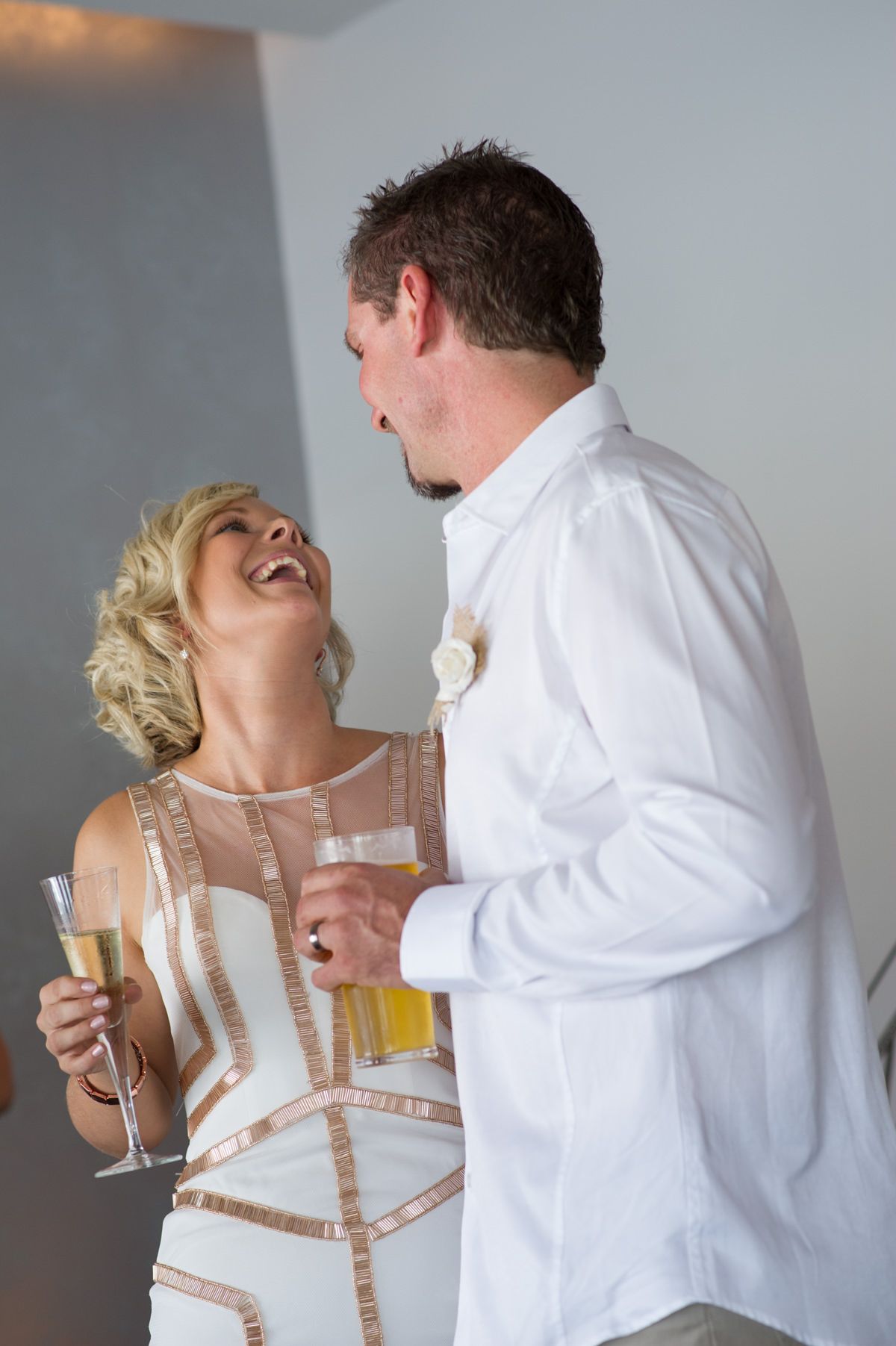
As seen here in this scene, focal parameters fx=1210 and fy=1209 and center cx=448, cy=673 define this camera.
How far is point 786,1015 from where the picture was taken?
1099 mm

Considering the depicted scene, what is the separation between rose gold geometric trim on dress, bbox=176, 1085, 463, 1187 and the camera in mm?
→ 1749

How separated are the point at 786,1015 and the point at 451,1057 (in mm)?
835

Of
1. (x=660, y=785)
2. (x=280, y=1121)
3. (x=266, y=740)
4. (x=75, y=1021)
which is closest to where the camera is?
(x=660, y=785)

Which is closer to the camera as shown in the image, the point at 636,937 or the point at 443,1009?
the point at 636,937

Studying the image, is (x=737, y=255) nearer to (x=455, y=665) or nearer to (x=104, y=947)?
(x=455, y=665)

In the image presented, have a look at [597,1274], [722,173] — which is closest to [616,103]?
[722,173]

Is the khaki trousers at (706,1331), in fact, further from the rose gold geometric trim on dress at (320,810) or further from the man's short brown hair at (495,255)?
the rose gold geometric trim on dress at (320,810)

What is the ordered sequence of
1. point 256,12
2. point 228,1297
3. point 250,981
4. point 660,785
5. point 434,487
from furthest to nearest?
point 256,12, point 250,981, point 228,1297, point 434,487, point 660,785

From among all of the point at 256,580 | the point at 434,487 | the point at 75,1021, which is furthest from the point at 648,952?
the point at 256,580

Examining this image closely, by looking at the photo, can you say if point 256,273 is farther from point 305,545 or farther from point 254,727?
point 254,727

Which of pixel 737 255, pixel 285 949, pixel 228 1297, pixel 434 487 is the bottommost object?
pixel 228 1297

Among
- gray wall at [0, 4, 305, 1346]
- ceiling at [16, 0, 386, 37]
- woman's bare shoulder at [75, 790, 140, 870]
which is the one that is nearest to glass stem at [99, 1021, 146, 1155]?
woman's bare shoulder at [75, 790, 140, 870]

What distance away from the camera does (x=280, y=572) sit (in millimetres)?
2145

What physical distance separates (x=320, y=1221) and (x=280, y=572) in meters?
1.06
